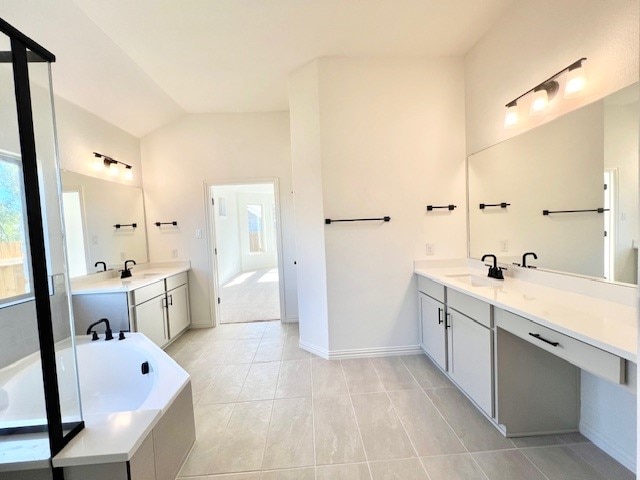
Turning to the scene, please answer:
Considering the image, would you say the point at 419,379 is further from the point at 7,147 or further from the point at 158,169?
the point at 158,169

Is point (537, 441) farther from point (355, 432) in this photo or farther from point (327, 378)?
point (327, 378)

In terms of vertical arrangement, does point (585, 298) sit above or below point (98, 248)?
below

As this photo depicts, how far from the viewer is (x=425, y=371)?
249cm

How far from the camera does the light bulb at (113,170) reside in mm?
3225

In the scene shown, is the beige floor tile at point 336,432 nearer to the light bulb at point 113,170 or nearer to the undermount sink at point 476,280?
the undermount sink at point 476,280

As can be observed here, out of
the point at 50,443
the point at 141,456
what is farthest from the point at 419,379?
the point at 50,443

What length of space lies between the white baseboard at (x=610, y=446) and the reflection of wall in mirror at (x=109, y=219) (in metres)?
4.26

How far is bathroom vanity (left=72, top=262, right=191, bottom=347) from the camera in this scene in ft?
8.54

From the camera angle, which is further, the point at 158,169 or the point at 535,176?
the point at 158,169

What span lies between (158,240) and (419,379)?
11.7ft

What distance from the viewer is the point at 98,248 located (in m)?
3.04

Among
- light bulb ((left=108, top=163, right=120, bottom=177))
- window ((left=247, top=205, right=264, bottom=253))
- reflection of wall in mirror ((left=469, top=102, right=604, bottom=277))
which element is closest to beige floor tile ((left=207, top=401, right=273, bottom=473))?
reflection of wall in mirror ((left=469, top=102, right=604, bottom=277))

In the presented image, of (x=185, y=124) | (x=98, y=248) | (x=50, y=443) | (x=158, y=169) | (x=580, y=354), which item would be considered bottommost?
(x=50, y=443)

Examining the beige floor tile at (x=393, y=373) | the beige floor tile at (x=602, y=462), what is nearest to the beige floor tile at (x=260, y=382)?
the beige floor tile at (x=393, y=373)
